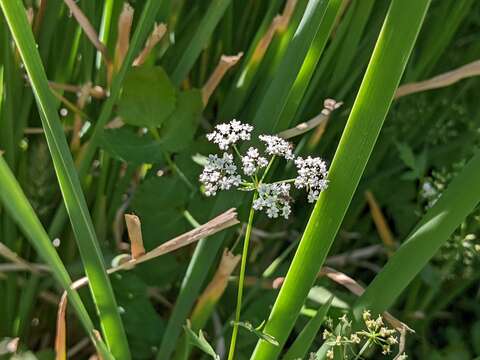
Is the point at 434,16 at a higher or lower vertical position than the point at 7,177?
higher

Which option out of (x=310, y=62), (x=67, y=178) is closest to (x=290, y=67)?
(x=310, y=62)

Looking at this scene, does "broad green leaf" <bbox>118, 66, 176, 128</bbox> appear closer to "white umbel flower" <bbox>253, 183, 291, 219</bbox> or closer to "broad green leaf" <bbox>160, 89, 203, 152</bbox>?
"broad green leaf" <bbox>160, 89, 203, 152</bbox>

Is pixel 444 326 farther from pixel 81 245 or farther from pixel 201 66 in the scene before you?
pixel 81 245

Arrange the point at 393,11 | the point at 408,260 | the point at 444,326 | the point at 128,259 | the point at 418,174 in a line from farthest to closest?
1. the point at 444,326
2. the point at 418,174
3. the point at 128,259
4. the point at 408,260
5. the point at 393,11

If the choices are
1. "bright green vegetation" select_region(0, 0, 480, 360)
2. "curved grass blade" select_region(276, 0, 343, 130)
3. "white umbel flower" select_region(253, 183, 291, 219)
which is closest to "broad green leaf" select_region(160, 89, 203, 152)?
"bright green vegetation" select_region(0, 0, 480, 360)

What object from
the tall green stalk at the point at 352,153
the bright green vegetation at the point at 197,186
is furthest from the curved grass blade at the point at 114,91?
the tall green stalk at the point at 352,153

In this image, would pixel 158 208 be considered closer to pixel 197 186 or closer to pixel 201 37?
pixel 197 186

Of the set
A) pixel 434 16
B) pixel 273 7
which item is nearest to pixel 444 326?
pixel 434 16
